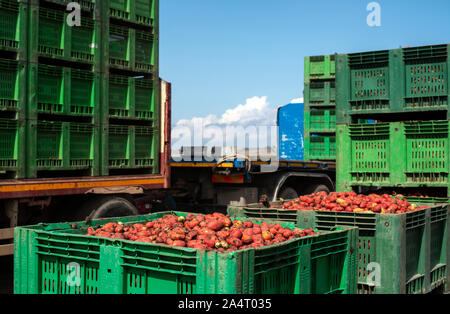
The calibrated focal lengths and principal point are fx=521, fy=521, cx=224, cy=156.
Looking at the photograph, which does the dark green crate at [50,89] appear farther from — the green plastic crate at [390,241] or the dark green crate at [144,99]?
the green plastic crate at [390,241]

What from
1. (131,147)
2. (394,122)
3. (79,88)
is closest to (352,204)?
(394,122)

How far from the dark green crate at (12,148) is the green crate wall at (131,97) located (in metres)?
1.54

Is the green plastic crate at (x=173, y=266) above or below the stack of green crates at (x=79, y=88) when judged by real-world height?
below

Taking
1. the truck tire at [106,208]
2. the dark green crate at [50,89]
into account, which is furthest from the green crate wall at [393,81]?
the dark green crate at [50,89]

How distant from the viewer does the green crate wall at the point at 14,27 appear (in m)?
6.86

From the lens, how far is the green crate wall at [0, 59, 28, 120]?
6832 mm

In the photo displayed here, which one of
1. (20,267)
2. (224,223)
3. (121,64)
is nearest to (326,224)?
(224,223)

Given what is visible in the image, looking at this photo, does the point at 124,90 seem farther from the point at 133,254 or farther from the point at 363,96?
the point at 133,254

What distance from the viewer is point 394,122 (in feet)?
24.5

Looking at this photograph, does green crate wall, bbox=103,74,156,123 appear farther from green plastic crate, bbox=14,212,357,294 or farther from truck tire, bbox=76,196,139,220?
green plastic crate, bbox=14,212,357,294

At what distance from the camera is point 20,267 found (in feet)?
14.9

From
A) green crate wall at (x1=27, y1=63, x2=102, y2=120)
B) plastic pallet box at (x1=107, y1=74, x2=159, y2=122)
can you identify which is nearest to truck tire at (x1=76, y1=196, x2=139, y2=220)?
green crate wall at (x1=27, y1=63, x2=102, y2=120)

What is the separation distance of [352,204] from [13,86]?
4664mm

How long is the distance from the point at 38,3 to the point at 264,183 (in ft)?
20.9
